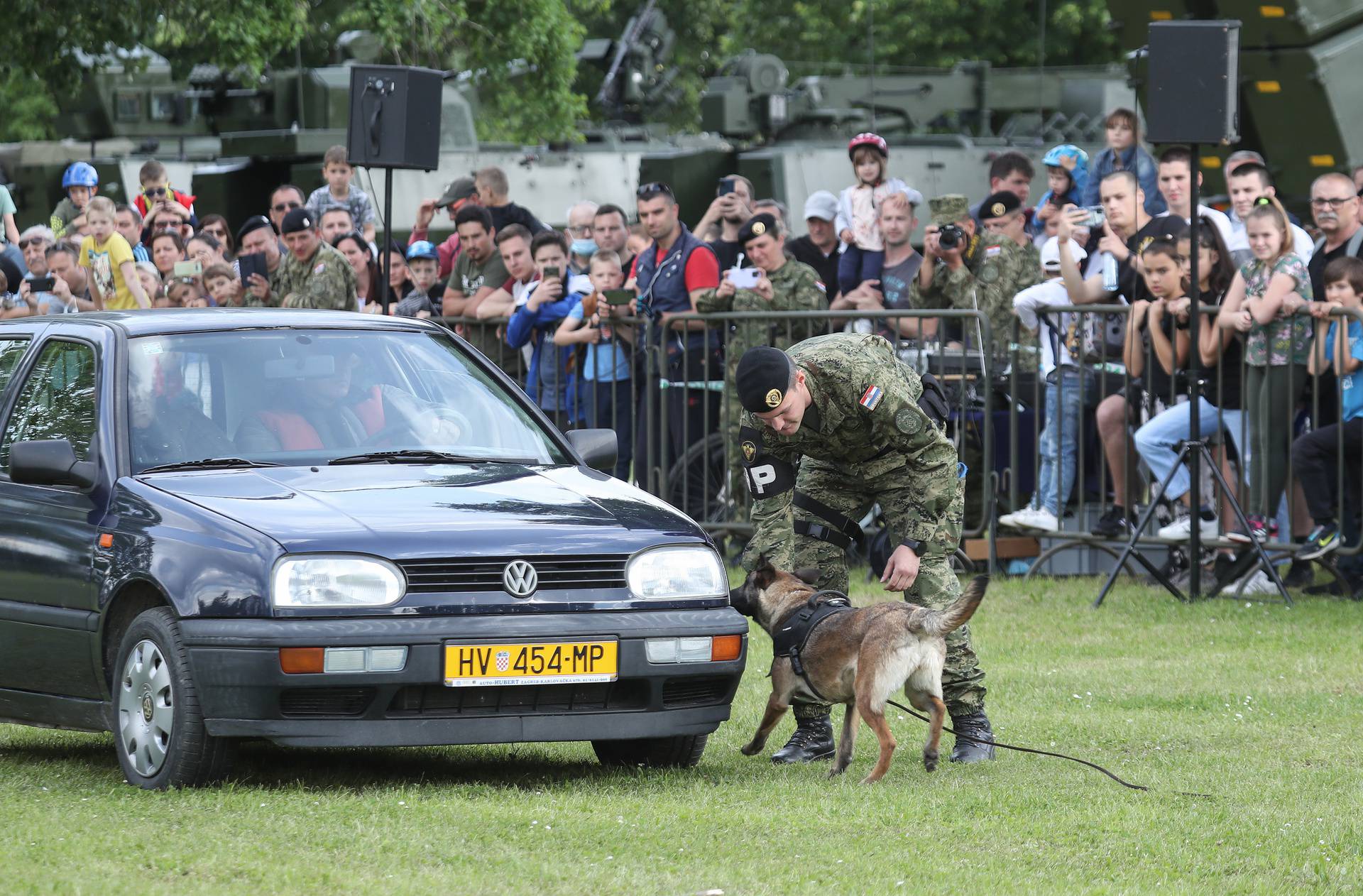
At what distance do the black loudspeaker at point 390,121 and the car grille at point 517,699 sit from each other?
7.00 meters

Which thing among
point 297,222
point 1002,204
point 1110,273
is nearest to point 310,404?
point 1110,273

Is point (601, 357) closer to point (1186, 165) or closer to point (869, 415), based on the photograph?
point (1186, 165)

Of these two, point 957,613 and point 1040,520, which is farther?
point 1040,520

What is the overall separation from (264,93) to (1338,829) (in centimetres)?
2350

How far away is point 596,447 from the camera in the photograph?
27.1 feet

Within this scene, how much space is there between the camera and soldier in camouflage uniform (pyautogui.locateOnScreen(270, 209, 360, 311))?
14820 mm

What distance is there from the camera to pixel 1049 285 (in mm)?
13188

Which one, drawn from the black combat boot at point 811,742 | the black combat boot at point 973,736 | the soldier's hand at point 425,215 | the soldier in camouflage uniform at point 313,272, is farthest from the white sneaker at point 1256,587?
the soldier's hand at point 425,215

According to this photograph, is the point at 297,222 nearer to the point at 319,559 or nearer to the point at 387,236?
the point at 387,236

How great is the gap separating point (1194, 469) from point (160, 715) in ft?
21.7

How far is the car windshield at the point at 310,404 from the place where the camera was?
7.64 metres

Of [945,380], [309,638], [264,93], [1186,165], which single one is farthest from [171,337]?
[264,93]

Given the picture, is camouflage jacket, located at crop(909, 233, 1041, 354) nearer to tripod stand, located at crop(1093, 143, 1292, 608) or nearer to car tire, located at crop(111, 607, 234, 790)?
tripod stand, located at crop(1093, 143, 1292, 608)

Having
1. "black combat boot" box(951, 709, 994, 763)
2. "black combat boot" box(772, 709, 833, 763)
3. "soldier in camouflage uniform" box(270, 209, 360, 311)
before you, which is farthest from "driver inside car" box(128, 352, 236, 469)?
"soldier in camouflage uniform" box(270, 209, 360, 311)
